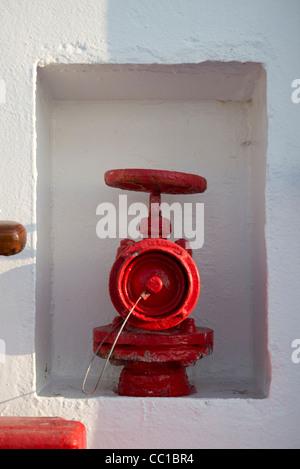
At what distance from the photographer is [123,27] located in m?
2.04

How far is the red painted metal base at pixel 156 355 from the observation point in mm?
1963

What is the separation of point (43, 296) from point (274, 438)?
3.26 ft

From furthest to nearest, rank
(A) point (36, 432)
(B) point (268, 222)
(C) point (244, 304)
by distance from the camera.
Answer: (C) point (244, 304) < (B) point (268, 222) < (A) point (36, 432)

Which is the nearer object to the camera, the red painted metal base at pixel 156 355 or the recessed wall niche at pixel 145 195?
the red painted metal base at pixel 156 355

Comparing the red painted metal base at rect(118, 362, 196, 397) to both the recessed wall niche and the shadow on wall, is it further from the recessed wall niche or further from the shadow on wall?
the shadow on wall

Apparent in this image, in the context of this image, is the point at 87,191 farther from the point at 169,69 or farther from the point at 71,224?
the point at 169,69

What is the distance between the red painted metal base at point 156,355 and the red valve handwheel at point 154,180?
1.61 ft

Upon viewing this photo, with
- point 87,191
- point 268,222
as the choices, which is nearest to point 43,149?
point 87,191

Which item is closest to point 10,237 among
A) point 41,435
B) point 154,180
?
point 41,435

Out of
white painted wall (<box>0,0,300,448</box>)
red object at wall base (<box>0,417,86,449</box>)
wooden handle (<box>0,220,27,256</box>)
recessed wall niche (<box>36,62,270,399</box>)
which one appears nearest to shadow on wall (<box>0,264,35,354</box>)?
white painted wall (<box>0,0,300,448</box>)

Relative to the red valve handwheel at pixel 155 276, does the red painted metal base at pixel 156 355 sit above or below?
below

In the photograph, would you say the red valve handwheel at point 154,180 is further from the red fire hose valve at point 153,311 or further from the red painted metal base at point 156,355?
the red painted metal base at point 156,355

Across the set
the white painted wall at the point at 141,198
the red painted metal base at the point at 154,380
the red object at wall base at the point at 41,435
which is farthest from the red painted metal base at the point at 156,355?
the red object at wall base at the point at 41,435

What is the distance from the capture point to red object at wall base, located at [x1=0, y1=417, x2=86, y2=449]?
1.50 metres
